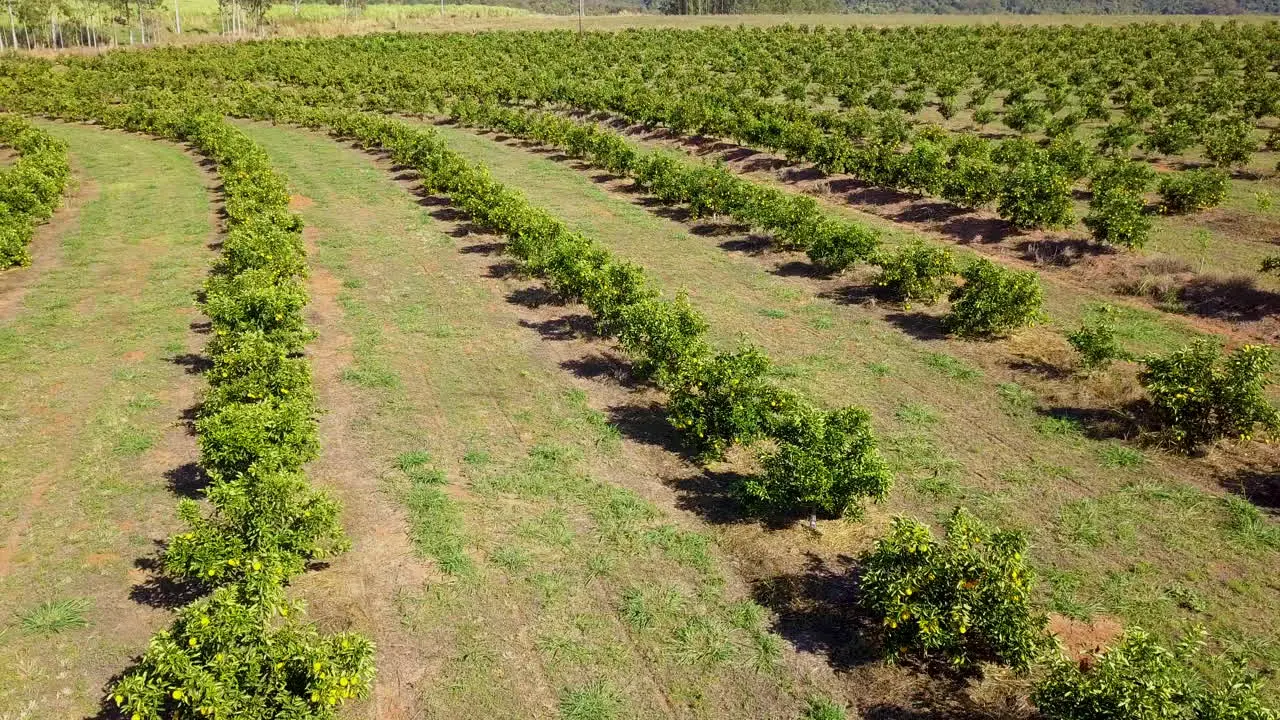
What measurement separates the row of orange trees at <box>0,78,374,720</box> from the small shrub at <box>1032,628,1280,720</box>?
8.01 m

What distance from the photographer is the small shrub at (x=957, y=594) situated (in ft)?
30.6

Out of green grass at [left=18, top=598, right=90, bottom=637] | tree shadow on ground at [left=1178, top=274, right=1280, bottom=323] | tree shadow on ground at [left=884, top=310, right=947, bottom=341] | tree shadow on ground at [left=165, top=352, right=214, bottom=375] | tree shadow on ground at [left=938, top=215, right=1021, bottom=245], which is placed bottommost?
green grass at [left=18, top=598, right=90, bottom=637]

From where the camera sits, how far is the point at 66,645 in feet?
34.1

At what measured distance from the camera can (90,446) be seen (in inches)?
596

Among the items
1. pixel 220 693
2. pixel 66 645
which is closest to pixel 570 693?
pixel 220 693

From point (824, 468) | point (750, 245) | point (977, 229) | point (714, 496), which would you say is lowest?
point (714, 496)

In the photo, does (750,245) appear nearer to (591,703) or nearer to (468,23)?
(591,703)

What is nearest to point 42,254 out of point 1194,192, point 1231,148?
point 1194,192

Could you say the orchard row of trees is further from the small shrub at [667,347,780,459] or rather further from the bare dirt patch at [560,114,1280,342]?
the small shrub at [667,347,780,459]

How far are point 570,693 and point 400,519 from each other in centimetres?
502

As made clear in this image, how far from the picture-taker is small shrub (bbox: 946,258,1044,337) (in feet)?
64.4

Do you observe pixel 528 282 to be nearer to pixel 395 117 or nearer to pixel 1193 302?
pixel 1193 302

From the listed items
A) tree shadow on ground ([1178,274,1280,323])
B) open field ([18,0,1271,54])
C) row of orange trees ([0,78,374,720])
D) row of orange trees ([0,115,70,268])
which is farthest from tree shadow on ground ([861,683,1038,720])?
open field ([18,0,1271,54])

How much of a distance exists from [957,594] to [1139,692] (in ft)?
7.86
